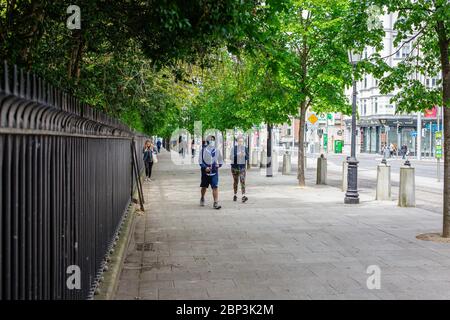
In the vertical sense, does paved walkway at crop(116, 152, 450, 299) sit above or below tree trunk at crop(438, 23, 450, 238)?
below

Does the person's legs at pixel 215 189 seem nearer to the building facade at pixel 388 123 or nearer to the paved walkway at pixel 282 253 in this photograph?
the paved walkway at pixel 282 253

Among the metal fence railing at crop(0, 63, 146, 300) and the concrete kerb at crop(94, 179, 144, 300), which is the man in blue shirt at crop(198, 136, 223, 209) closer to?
the concrete kerb at crop(94, 179, 144, 300)

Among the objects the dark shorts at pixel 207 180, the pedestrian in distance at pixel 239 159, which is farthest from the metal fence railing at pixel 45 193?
the pedestrian in distance at pixel 239 159

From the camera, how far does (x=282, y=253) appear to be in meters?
9.27

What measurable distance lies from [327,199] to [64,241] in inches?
580

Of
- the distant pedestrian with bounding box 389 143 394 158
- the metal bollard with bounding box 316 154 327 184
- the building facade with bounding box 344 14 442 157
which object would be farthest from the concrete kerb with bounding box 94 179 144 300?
the distant pedestrian with bounding box 389 143 394 158

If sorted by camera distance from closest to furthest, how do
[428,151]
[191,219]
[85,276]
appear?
1. [85,276]
2. [191,219]
3. [428,151]

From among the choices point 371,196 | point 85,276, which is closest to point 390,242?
point 85,276

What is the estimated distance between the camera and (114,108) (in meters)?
19.1

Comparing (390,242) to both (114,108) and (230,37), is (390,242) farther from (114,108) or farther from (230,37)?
(114,108)

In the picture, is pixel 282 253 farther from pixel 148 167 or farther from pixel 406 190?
pixel 148 167

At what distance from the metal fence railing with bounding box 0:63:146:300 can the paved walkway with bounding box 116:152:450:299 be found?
157cm

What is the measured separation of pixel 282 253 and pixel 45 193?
19.2 feet

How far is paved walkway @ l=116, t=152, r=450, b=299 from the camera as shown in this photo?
6953 millimetres
